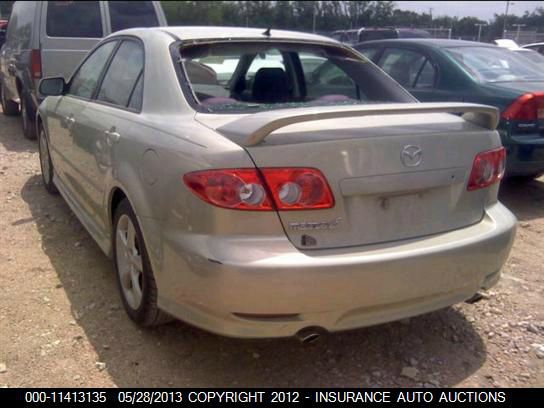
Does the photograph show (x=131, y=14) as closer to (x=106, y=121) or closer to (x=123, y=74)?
(x=123, y=74)

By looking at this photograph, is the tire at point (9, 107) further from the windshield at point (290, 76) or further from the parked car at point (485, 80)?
the windshield at point (290, 76)

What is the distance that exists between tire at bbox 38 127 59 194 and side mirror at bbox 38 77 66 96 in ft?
2.08

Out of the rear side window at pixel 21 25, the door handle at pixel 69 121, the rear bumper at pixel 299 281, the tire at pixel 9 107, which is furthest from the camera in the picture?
the tire at pixel 9 107

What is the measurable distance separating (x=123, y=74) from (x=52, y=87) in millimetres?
Result: 1291

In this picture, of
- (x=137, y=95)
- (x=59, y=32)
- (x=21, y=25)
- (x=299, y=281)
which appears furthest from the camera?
(x=21, y=25)

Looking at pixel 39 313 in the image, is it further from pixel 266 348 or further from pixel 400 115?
pixel 400 115

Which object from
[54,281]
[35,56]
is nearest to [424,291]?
[54,281]

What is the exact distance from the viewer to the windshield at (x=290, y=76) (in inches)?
127

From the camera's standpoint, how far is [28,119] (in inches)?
307

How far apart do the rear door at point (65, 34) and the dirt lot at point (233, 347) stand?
13.9ft

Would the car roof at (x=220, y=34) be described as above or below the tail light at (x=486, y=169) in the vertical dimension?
above

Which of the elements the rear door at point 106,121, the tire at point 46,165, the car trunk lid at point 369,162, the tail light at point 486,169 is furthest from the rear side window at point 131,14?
the tail light at point 486,169

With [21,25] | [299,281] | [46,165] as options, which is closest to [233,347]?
[299,281]

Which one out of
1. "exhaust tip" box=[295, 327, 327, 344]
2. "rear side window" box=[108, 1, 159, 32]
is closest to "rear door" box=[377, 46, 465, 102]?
"rear side window" box=[108, 1, 159, 32]
